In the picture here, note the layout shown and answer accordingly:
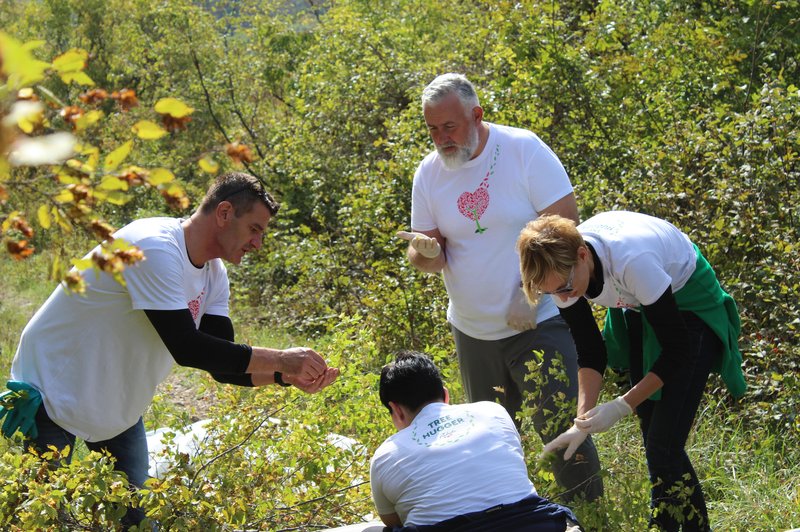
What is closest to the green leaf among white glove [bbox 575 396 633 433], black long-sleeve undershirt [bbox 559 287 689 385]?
black long-sleeve undershirt [bbox 559 287 689 385]

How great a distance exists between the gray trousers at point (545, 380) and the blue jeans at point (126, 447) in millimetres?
1284

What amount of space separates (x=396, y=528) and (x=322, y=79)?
303 inches

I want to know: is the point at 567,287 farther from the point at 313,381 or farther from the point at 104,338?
the point at 104,338

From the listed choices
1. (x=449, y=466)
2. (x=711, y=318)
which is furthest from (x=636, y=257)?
(x=449, y=466)

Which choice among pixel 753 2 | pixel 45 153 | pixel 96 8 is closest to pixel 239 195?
pixel 45 153

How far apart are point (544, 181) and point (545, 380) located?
74 cm

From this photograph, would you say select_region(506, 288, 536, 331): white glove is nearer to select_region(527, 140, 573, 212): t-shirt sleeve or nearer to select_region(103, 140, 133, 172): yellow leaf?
select_region(527, 140, 573, 212): t-shirt sleeve

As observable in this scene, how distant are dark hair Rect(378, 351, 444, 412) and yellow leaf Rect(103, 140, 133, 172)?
5.09 ft

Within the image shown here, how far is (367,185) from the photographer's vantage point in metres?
7.32

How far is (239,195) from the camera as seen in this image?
3207 mm

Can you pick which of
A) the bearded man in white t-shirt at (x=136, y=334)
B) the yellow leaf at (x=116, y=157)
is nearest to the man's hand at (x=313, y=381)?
the bearded man in white t-shirt at (x=136, y=334)

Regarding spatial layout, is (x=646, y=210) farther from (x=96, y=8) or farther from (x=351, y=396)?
(x=96, y=8)

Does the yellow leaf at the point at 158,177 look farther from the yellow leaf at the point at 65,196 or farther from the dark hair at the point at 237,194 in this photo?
the dark hair at the point at 237,194

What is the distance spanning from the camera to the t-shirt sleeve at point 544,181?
361 centimetres
